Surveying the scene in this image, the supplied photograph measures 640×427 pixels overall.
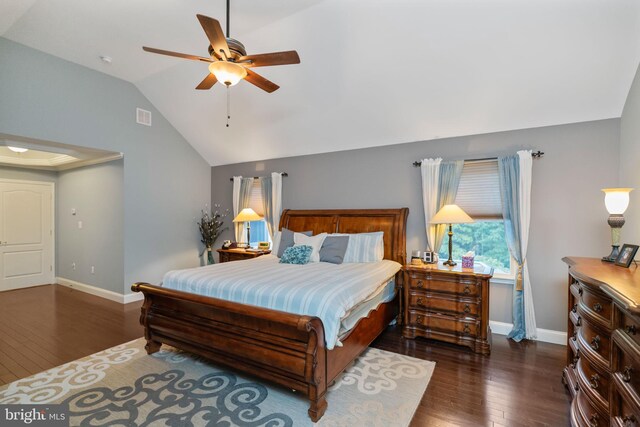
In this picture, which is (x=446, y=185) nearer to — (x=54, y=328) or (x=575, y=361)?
(x=575, y=361)

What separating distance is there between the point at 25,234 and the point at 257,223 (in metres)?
4.66

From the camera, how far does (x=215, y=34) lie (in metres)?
2.04

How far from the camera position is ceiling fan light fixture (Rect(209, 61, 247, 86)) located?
2.29 metres

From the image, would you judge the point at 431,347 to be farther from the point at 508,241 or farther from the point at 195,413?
the point at 195,413

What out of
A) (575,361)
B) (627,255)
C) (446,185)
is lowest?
(575,361)

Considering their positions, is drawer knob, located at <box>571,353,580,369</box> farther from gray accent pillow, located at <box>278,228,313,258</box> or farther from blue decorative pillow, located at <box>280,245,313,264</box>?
gray accent pillow, located at <box>278,228,313,258</box>

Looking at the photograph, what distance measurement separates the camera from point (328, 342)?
6.97 ft

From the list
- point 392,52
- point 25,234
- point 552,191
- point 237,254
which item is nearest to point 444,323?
point 552,191

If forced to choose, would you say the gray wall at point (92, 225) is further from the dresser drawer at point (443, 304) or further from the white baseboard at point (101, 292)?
the dresser drawer at point (443, 304)

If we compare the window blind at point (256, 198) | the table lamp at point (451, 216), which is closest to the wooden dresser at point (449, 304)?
the table lamp at point (451, 216)

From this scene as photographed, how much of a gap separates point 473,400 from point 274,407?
1.55 m

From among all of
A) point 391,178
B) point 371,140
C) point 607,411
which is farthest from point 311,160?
point 607,411

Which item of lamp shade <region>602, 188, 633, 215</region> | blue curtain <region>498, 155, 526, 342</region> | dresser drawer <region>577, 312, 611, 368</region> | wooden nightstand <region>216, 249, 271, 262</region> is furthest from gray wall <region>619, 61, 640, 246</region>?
wooden nightstand <region>216, 249, 271, 262</region>

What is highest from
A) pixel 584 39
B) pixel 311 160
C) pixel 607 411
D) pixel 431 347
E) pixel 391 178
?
pixel 584 39
